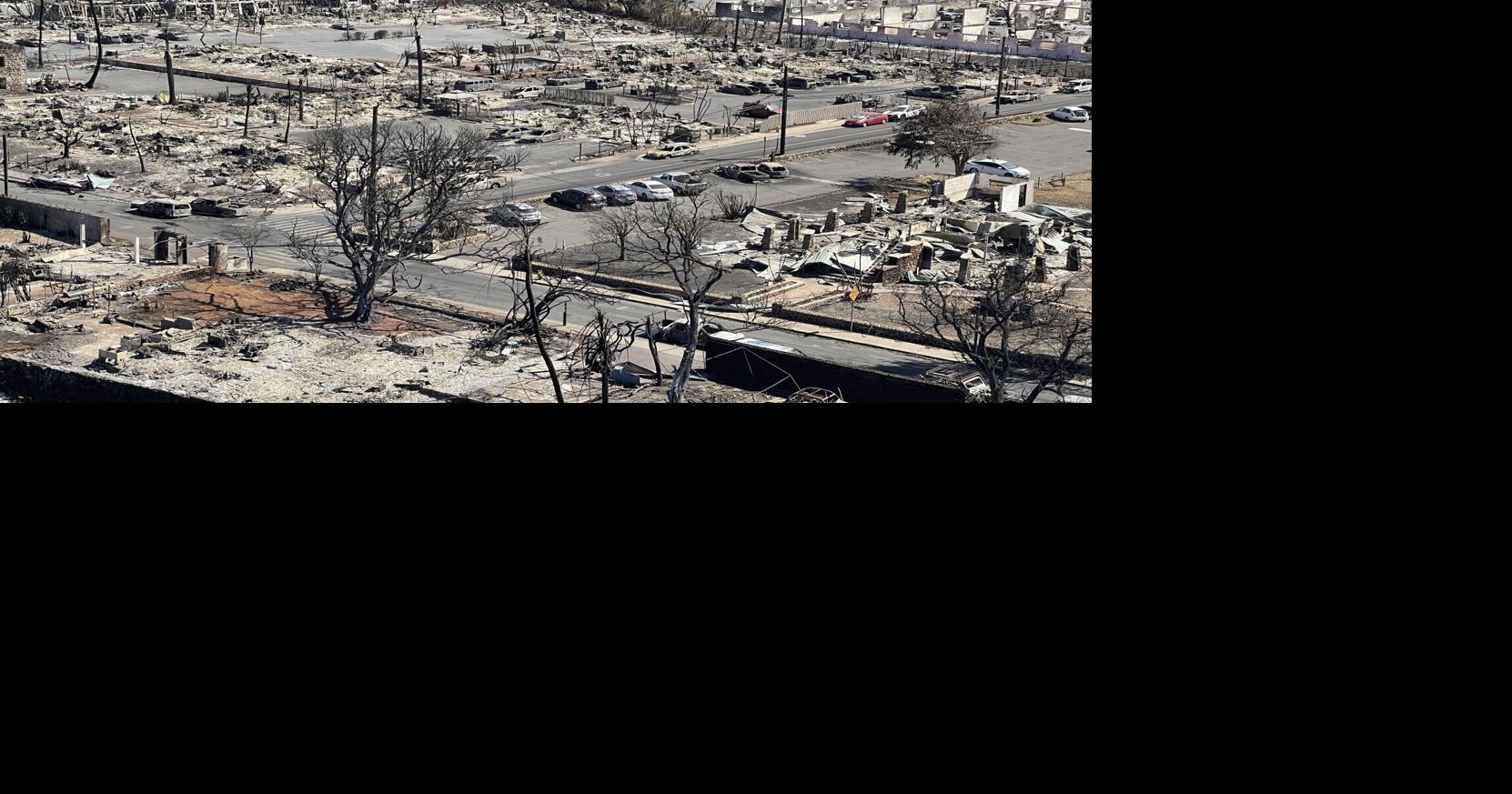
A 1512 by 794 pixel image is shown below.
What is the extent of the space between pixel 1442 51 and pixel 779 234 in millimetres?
12882

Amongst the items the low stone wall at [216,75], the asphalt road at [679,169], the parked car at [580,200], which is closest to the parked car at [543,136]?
the asphalt road at [679,169]

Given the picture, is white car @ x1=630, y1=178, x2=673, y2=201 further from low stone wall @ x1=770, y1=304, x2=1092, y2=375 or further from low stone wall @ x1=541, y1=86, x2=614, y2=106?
low stone wall @ x1=541, y1=86, x2=614, y2=106

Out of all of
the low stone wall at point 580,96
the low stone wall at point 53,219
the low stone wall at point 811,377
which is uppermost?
the low stone wall at point 580,96

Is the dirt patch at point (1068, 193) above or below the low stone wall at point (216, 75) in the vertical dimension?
below

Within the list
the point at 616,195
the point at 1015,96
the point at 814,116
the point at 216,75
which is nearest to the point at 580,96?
the point at 814,116

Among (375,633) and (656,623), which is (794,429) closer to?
(656,623)

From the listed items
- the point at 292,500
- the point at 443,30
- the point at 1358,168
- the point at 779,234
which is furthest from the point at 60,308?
the point at 443,30

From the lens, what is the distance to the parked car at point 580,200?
50.9ft

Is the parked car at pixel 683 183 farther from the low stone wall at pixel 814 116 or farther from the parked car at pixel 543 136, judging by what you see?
the low stone wall at pixel 814 116

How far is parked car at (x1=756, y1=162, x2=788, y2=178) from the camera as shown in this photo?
1761 centimetres

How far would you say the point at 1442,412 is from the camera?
6.05ft

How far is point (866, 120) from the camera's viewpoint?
21.8 meters

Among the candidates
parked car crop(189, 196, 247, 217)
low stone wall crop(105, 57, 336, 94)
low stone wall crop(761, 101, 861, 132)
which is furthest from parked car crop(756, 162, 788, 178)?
low stone wall crop(105, 57, 336, 94)

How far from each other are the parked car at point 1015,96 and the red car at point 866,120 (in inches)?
103
